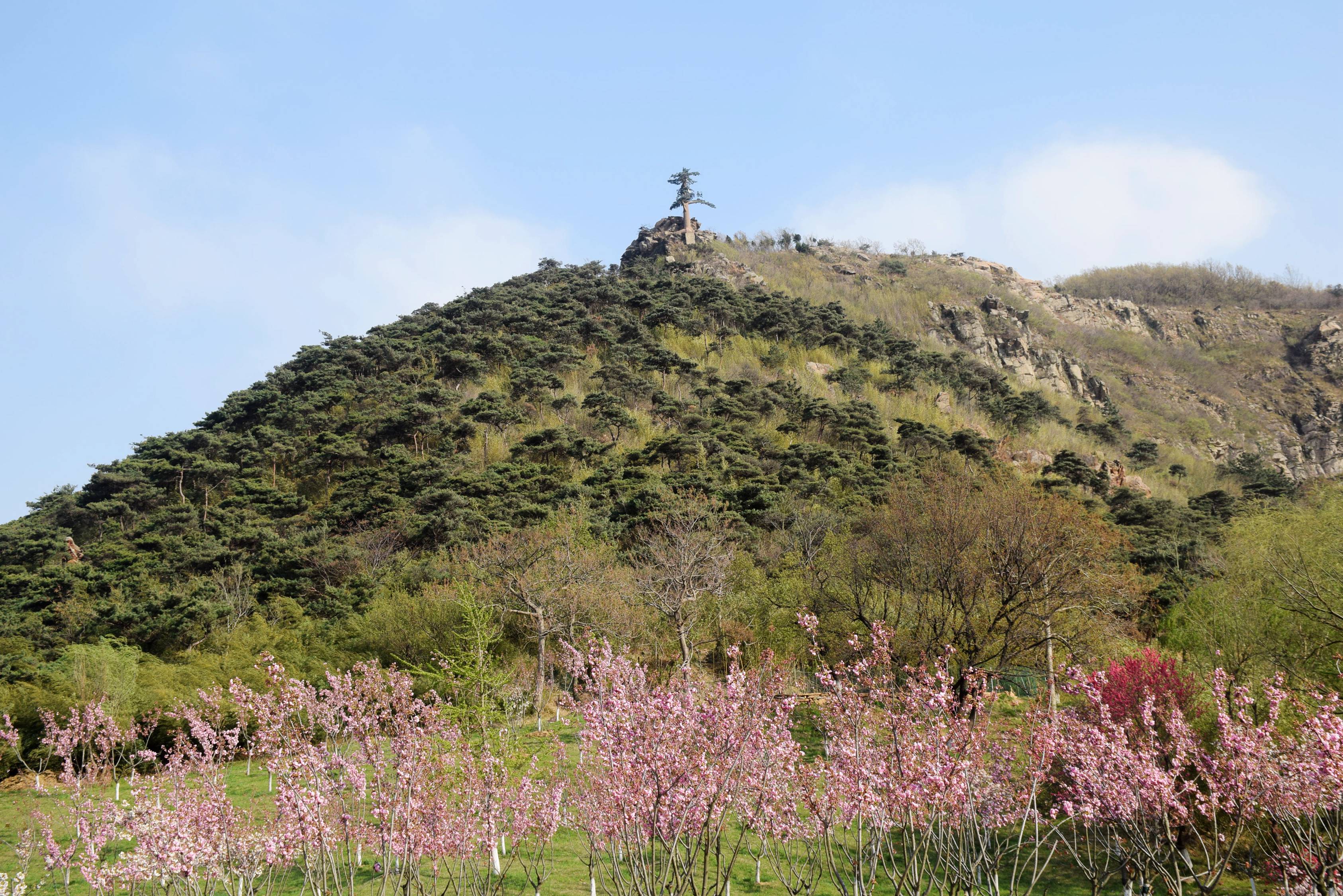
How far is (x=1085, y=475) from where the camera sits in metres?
52.2

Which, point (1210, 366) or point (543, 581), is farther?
point (1210, 366)

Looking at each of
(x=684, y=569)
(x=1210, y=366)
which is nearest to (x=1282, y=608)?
(x=684, y=569)

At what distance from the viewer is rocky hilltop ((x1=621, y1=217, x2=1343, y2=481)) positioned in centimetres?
8094

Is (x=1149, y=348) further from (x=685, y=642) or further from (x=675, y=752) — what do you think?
(x=675, y=752)

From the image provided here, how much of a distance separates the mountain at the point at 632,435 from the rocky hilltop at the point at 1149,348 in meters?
0.40

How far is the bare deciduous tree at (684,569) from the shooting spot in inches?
1038

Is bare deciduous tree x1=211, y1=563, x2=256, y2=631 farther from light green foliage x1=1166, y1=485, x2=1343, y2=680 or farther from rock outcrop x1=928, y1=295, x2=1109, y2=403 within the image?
rock outcrop x1=928, y1=295, x2=1109, y2=403

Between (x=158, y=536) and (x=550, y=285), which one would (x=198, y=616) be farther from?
(x=550, y=285)

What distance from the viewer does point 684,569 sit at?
2634 cm

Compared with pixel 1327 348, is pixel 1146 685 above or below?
below

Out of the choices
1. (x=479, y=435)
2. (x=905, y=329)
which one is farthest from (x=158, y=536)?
(x=905, y=329)

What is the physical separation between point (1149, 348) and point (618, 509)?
82342mm

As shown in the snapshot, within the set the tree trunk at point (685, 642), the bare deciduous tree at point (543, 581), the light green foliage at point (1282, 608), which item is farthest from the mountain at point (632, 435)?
the tree trunk at point (685, 642)

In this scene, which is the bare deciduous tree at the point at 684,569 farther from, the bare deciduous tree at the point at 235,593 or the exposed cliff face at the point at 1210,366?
the exposed cliff face at the point at 1210,366
